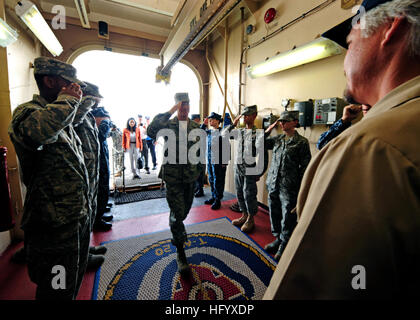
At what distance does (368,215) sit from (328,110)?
8.20 feet

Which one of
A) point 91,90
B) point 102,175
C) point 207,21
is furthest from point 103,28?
point 102,175

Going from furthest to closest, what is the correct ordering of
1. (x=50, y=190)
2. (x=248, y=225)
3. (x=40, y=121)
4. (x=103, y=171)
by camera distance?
(x=103, y=171) → (x=248, y=225) → (x=50, y=190) → (x=40, y=121)

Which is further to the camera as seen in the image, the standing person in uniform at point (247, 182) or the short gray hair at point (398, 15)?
the standing person in uniform at point (247, 182)

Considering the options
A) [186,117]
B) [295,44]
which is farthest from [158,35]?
[186,117]

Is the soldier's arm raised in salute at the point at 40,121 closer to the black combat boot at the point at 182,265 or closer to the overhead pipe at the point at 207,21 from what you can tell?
the black combat boot at the point at 182,265

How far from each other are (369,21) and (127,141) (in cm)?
546

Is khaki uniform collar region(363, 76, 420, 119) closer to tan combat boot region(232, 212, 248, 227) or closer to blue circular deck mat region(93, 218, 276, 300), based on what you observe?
blue circular deck mat region(93, 218, 276, 300)

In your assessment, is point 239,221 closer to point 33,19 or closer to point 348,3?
point 348,3

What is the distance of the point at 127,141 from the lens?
5.10m

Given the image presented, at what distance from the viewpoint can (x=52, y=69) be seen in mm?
1195

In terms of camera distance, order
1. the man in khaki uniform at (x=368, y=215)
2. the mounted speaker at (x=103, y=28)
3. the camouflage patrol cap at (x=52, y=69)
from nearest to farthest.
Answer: the man in khaki uniform at (x=368, y=215) → the camouflage patrol cap at (x=52, y=69) → the mounted speaker at (x=103, y=28)

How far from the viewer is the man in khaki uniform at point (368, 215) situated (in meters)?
0.31

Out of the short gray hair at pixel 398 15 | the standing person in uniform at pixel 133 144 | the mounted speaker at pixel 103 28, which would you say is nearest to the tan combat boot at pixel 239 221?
the short gray hair at pixel 398 15

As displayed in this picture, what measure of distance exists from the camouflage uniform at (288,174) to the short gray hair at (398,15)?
180 centimetres
